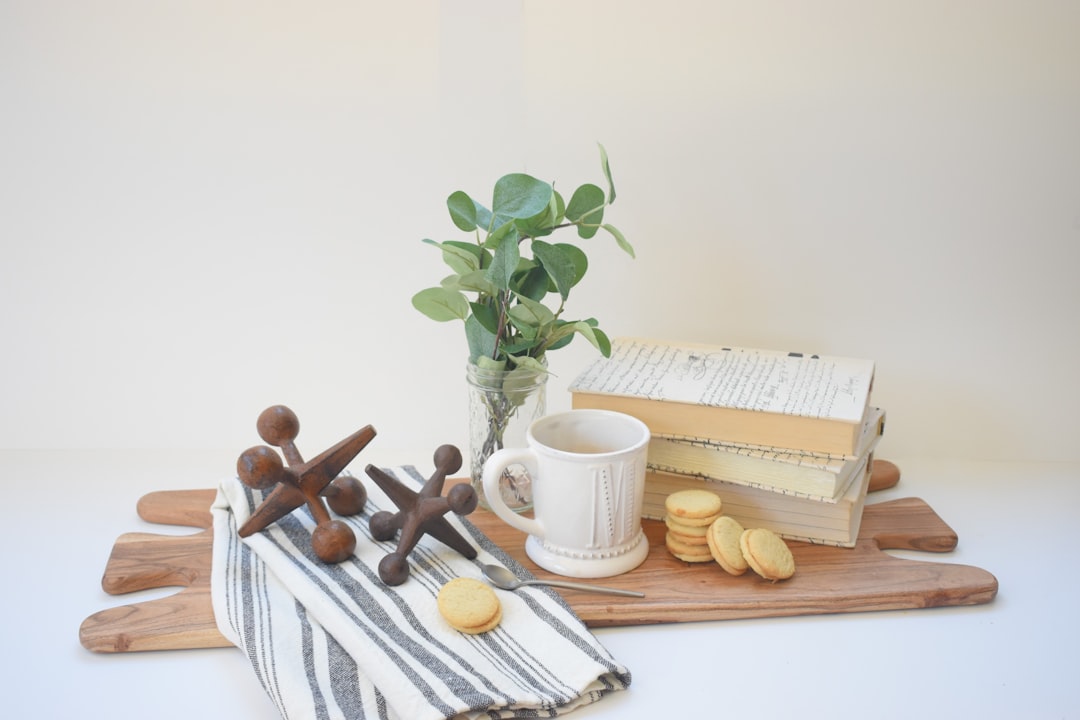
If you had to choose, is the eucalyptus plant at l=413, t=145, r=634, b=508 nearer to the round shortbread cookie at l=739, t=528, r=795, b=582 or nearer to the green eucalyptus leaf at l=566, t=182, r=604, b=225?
the green eucalyptus leaf at l=566, t=182, r=604, b=225

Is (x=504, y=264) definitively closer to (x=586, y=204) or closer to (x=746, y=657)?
(x=586, y=204)

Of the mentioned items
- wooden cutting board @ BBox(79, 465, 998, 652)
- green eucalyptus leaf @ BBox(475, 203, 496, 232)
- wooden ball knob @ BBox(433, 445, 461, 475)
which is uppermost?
green eucalyptus leaf @ BBox(475, 203, 496, 232)

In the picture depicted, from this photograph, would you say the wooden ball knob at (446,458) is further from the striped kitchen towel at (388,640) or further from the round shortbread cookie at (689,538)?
the round shortbread cookie at (689,538)

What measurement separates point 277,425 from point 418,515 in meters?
0.16

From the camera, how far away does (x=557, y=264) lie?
891 mm

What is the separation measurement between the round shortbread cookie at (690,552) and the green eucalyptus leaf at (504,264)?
0.93 feet

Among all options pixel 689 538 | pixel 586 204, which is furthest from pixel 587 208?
pixel 689 538

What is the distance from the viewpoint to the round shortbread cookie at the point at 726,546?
0.88 metres

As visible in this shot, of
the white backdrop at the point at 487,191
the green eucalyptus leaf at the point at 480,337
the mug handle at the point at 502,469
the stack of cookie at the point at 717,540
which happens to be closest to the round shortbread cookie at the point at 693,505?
the stack of cookie at the point at 717,540

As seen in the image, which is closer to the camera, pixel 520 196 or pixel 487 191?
pixel 520 196

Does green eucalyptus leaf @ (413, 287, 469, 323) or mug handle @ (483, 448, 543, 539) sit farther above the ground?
green eucalyptus leaf @ (413, 287, 469, 323)

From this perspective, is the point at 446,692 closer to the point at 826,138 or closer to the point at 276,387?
the point at 276,387

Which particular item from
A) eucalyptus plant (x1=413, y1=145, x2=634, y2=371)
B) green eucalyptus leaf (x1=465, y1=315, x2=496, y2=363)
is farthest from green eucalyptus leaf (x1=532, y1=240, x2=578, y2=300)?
green eucalyptus leaf (x1=465, y1=315, x2=496, y2=363)

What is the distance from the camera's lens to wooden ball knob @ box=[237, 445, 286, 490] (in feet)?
2.87
